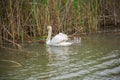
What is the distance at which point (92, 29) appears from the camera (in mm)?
13812

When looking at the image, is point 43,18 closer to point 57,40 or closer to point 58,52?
point 57,40

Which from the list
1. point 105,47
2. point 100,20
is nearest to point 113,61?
point 105,47

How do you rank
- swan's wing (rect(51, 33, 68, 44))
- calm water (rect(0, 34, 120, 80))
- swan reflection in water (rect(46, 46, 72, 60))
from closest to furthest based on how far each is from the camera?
calm water (rect(0, 34, 120, 80))
swan reflection in water (rect(46, 46, 72, 60))
swan's wing (rect(51, 33, 68, 44))

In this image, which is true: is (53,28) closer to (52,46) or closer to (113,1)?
(52,46)

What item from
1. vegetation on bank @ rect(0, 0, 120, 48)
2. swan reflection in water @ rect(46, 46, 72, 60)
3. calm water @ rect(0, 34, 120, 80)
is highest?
vegetation on bank @ rect(0, 0, 120, 48)

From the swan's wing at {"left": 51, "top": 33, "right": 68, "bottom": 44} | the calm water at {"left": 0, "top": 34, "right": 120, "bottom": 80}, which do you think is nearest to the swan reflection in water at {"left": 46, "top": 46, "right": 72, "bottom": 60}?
the calm water at {"left": 0, "top": 34, "right": 120, "bottom": 80}

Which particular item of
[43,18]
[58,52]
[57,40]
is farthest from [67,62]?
[43,18]

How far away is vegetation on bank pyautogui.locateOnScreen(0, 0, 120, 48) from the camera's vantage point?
36.5 feet

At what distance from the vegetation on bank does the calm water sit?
1.94 feet

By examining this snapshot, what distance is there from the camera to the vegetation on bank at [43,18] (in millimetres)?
11117

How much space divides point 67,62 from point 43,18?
325 centimetres

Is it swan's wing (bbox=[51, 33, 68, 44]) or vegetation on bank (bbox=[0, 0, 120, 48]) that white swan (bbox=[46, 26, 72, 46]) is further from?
vegetation on bank (bbox=[0, 0, 120, 48])

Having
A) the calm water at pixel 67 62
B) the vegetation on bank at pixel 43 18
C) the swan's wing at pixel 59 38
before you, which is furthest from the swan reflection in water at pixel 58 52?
the vegetation on bank at pixel 43 18

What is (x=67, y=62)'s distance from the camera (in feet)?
29.9
